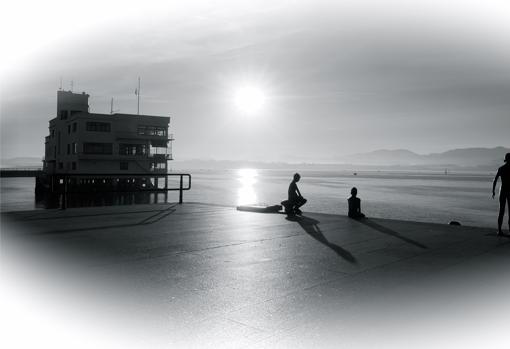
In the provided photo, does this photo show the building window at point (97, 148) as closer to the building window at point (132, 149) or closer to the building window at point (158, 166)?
the building window at point (132, 149)

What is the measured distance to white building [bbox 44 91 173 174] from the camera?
68438 mm

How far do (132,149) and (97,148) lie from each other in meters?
5.98

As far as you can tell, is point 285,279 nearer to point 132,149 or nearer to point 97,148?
point 97,148

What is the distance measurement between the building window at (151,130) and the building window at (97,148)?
20.0ft

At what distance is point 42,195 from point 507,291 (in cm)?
8948

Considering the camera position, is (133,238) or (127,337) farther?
(133,238)

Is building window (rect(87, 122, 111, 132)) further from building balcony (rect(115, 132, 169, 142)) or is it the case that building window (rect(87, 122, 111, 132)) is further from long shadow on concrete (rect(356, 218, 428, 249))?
long shadow on concrete (rect(356, 218, 428, 249))

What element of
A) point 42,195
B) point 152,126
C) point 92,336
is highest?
point 152,126

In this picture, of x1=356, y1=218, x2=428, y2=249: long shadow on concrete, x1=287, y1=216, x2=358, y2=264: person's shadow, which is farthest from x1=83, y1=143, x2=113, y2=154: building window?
x1=356, y1=218, x2=428, y2=249: long shadow on concrete

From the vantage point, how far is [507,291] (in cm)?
521

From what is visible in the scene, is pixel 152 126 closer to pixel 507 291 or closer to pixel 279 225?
pixel 279 225

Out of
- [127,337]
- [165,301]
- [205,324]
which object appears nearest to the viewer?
[127,337]

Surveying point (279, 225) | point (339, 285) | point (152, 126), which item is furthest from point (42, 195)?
point (339, 285)

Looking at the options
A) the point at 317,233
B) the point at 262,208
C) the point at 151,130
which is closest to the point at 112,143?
the point at 151,130
